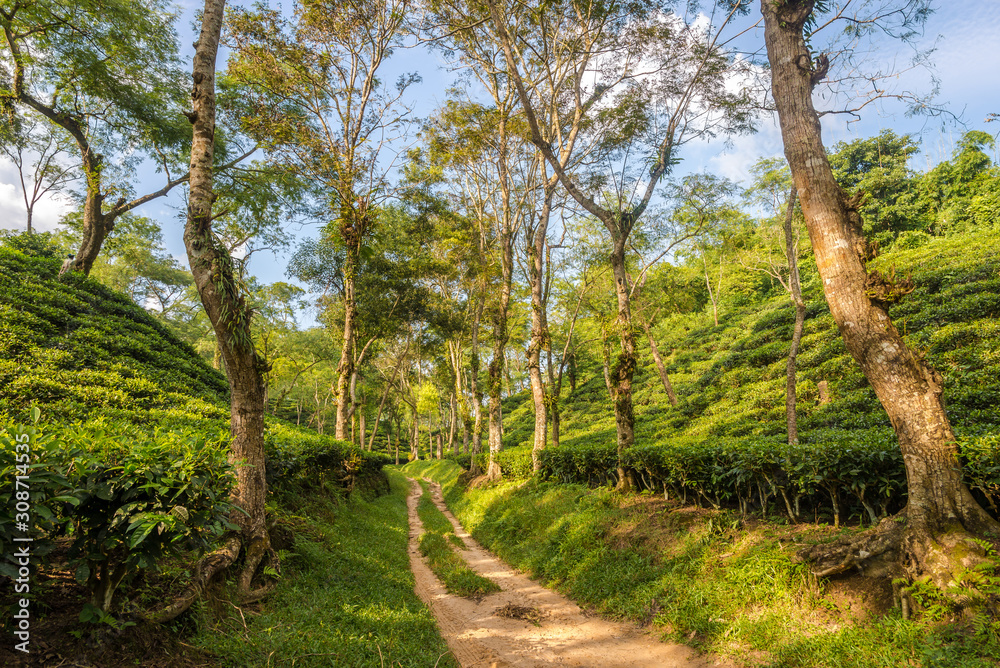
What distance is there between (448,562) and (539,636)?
352 cm

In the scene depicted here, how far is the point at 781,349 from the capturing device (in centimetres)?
1883

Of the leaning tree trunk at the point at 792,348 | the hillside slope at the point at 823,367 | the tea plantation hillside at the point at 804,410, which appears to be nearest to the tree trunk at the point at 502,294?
the tea plantation hillside at the point at 804,410

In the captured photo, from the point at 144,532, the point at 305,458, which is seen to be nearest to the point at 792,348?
the point at 305,458

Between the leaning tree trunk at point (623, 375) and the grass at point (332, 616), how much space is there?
480 cm

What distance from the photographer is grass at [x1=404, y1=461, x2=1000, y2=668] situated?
11.7 ft

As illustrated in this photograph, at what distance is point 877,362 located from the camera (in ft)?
14.1

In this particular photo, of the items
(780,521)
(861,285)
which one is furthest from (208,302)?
(780,521)

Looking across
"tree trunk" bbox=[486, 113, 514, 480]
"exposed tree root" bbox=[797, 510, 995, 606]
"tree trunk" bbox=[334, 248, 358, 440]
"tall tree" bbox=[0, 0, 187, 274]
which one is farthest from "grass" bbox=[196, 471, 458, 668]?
"tall tree" bbox=[0, 0, 187, 274]

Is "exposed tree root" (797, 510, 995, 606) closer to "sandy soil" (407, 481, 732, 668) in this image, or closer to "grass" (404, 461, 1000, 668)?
"grass" (404, 461, 1000, 668)

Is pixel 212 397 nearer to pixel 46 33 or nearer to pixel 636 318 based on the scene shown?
pixel 46 33

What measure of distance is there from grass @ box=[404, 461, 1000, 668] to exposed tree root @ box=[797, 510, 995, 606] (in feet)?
0.89

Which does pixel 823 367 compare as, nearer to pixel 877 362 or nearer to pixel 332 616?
pixel 877 362

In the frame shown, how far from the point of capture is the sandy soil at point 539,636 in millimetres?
4605

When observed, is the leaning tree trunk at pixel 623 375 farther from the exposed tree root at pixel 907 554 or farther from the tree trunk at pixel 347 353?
the tree trunk at pixel 347 353
